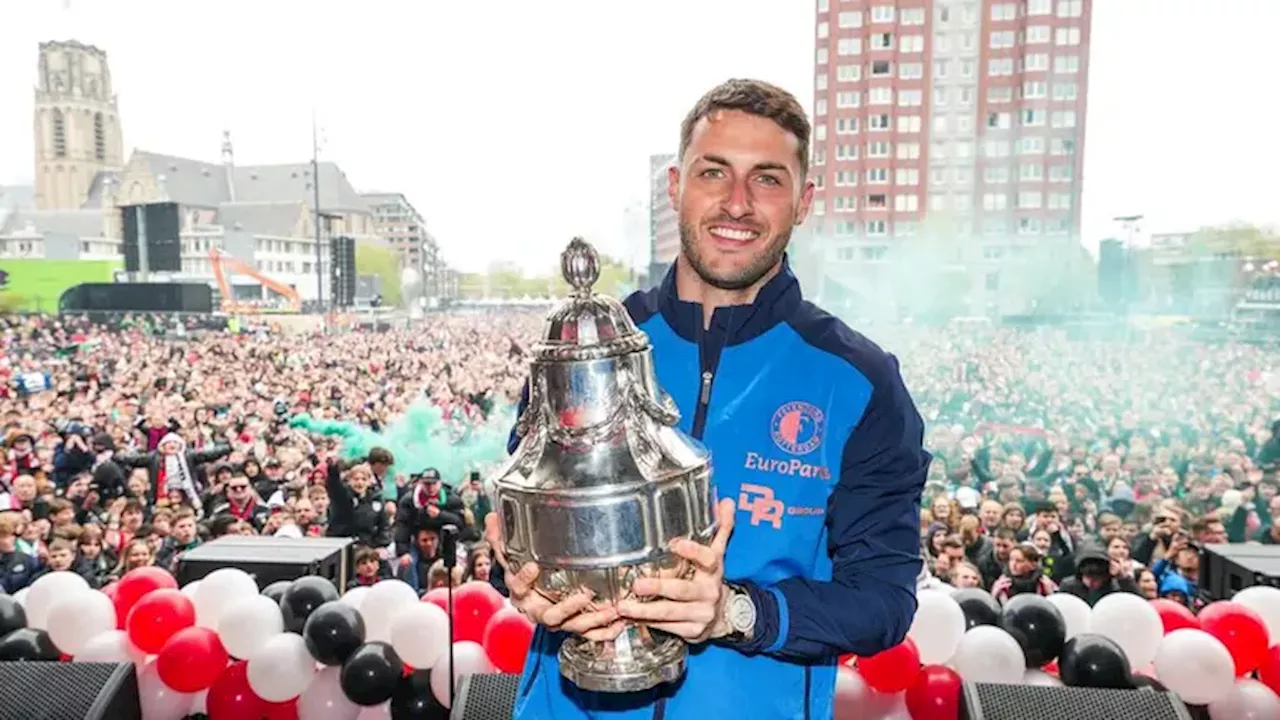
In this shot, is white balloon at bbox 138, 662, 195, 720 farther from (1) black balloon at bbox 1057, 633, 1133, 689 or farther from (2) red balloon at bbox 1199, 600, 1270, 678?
(2) red balloon at bbox 1199, 600, 1270, 678

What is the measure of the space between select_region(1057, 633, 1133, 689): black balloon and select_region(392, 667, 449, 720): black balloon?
2.15 meters

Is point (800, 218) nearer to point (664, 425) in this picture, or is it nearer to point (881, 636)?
point (664, 425)

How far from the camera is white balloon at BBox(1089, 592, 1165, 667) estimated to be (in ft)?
10.2

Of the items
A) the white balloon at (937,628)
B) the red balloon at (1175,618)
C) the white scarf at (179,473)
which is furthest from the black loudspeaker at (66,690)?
the red balloon at (1175,618)

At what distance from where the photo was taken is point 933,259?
515cm

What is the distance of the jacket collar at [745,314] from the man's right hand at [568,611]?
1.59 ft

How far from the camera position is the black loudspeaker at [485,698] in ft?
8.80

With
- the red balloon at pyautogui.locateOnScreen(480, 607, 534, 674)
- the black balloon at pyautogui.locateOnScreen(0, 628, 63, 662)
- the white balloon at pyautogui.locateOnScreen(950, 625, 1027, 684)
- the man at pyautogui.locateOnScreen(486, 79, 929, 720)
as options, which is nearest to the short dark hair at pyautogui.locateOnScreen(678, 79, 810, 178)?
the man at pyautogui.locateOnScreen(486, 79, 929, 720)

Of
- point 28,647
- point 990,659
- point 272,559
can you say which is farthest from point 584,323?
point 28,647

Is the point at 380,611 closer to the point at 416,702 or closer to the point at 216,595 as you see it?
the point at 416,702

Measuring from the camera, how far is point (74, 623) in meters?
3.30

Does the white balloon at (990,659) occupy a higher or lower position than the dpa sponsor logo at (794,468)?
lower

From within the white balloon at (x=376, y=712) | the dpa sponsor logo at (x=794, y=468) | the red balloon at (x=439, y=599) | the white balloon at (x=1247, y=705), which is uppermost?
the dpa sponsor logo at (x=794, y=468)

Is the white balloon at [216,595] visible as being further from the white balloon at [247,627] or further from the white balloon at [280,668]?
the white balloon at [280,668]
